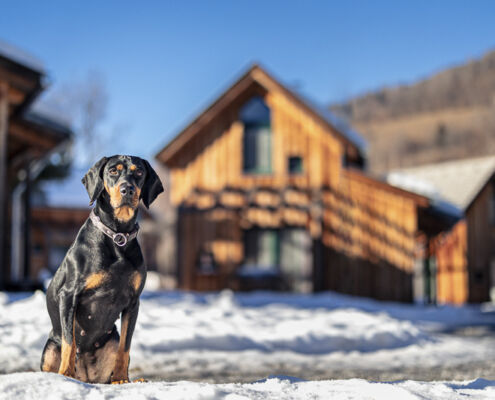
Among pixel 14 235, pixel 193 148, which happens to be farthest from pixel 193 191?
pixel 14 235

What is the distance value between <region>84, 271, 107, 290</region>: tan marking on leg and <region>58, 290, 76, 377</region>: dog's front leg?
11 cm

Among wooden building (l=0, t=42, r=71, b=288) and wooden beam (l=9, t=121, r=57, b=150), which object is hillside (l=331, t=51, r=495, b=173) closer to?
wooden building (l=0, t=42, r=71, b=288)

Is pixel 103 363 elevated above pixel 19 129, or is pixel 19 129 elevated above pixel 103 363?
pixel 19 129

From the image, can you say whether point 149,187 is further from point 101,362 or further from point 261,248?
point 261,248

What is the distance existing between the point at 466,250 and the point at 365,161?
20.4ft

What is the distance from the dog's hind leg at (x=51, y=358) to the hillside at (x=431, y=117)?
6342cm

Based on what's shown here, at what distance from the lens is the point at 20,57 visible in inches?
434

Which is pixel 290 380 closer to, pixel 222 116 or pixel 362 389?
pixel 362 389

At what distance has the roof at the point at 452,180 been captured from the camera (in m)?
22.5

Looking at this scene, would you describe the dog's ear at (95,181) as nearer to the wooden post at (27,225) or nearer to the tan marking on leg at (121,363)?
the tan marking on leg at (121,363)

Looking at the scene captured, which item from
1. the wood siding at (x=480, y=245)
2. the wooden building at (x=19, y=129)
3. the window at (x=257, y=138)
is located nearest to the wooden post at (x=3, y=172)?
the wooden building at (x=19, y=129)

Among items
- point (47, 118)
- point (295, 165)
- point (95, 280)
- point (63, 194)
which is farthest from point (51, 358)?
point (63, 194)

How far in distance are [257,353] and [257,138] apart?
10375mm

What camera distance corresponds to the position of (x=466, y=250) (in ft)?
72.2
